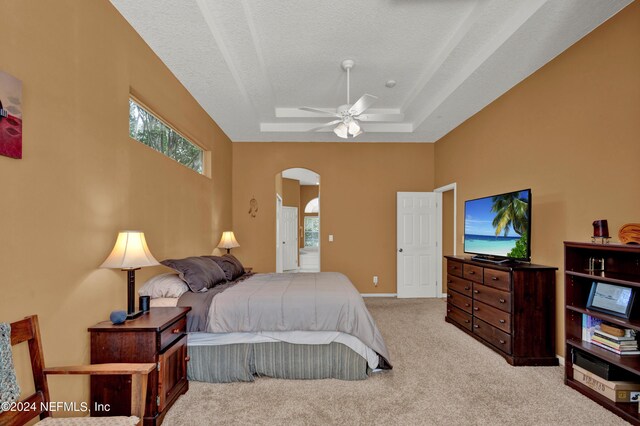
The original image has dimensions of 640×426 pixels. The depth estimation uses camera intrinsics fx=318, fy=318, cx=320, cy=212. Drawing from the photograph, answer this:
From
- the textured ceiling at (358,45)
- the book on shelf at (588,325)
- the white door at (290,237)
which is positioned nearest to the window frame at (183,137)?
the textured ceiling at (358,45)

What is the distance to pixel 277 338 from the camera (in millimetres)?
2705

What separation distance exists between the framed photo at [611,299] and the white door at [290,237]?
721 centimetres

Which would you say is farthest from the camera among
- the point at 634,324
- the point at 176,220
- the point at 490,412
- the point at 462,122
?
the point at 462,122

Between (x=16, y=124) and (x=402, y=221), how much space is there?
17.6ft

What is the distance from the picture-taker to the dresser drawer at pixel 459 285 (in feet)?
12.6

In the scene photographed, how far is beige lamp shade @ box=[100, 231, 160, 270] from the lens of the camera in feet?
6.90

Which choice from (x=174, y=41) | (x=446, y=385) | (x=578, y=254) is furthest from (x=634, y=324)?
(x=174, y=41)

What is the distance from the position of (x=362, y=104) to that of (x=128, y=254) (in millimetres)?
2469

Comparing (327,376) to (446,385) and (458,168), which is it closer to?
(446,385)

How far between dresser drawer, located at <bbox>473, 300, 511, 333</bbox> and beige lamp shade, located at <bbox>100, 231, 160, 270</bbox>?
3.20 meters

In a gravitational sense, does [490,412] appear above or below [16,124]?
below

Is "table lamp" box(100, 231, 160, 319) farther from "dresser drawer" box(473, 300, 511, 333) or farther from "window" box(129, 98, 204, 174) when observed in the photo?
"dresser drawer" box(473, 300, 511, 333)

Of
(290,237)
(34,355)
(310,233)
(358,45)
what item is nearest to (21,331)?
(34,355)

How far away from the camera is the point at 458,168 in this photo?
5.16 meters
